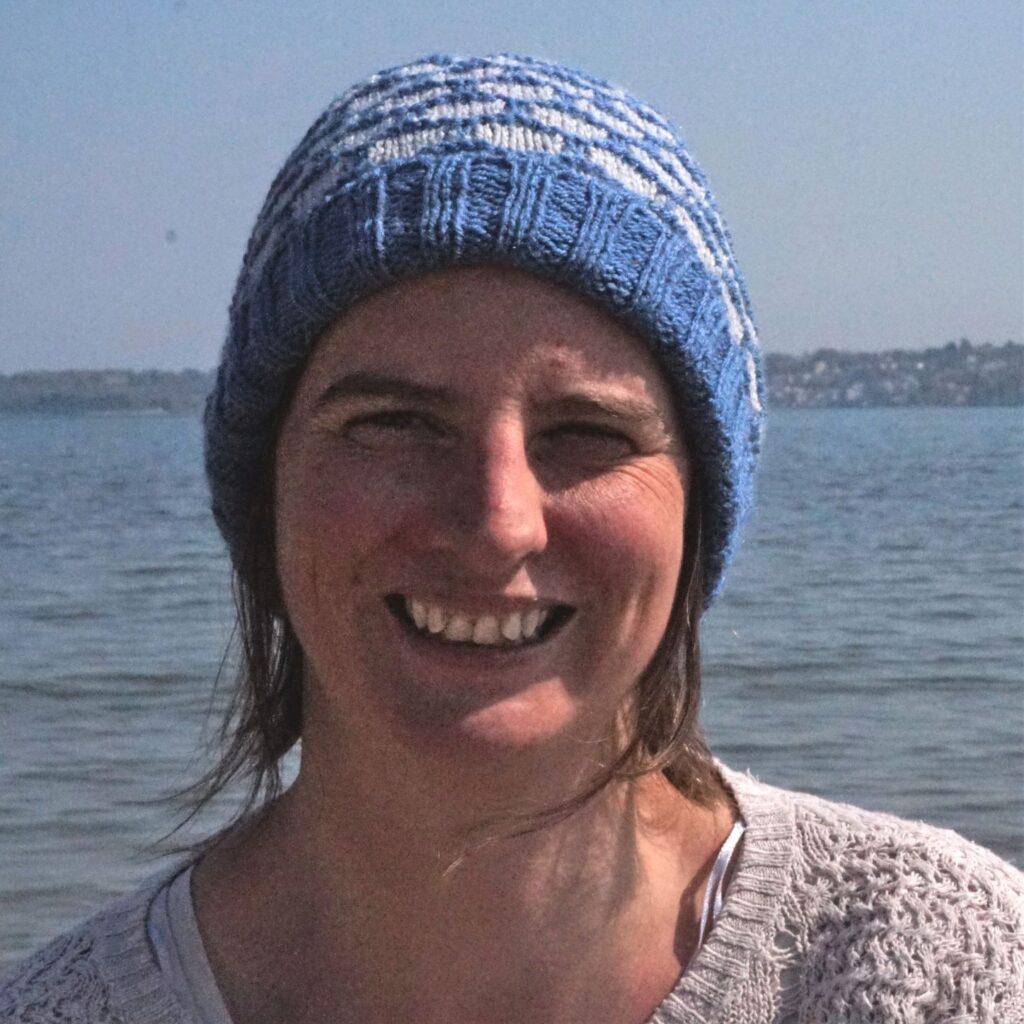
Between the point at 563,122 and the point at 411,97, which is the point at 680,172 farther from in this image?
the point at 411,97

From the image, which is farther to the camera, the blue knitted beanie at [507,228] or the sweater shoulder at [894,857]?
the sweater shoulder at [894,857]

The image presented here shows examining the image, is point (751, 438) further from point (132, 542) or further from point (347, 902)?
point (132, 542)

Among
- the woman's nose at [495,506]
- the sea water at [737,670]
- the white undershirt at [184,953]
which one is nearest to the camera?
the woman's nose at [495,506]

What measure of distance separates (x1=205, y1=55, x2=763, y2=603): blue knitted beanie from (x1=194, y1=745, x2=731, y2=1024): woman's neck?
42 centimetres

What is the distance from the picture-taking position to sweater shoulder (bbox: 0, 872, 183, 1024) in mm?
2305

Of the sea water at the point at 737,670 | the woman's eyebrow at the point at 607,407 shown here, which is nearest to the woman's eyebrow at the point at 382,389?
the woman's eyebrow at the point at 607,407

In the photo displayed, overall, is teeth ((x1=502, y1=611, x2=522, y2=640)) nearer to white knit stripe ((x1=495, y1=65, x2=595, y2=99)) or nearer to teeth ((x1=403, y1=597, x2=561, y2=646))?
teeth ((x1=403, y1=597, x2=561, y2=646))

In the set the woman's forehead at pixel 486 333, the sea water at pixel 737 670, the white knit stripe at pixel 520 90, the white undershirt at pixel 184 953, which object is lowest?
the sea water at pixel 737 670

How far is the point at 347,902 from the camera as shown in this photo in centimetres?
231

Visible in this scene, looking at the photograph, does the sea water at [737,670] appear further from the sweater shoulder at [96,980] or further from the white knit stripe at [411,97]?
the white knit stripe at [411,97]

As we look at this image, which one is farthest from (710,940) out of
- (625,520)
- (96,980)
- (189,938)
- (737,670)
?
(737,670)

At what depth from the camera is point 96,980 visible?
2348 millimetres

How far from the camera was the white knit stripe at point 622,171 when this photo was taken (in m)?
2.22

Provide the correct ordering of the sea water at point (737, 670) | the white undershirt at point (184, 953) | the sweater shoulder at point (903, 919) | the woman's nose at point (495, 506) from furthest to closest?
the sea water at point (737, 670)
the white undershirt at point (184, 953)
the sweater shoulder at point (903, 919)
the woman's nose at point (495, 506)
